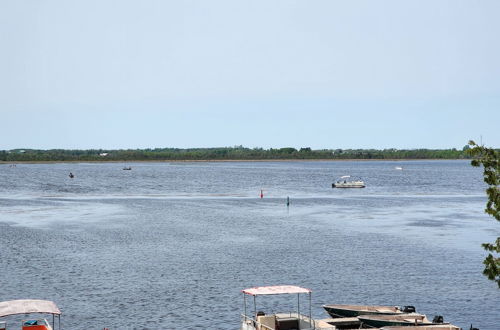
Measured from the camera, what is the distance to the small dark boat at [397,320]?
44.3 meters

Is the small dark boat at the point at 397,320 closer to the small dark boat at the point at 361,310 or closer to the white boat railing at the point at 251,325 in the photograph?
the small dark boat at the point at 361,310

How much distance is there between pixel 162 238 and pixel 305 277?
35636mm

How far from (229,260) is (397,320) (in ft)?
109

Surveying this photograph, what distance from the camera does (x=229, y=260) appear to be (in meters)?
76.0

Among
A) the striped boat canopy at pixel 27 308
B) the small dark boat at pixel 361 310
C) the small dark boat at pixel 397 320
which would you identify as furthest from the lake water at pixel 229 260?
the striped boat canopy at pixel 27 308

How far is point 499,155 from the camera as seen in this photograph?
109ft

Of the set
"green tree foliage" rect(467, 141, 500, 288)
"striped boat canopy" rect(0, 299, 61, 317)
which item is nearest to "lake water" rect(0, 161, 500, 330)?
"striped boat canopy" rect(0, 299, 61, 317)

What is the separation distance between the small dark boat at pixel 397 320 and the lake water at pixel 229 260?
630cm

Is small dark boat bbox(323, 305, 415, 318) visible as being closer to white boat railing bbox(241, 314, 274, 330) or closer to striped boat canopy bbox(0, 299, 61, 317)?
white boat railing bbox(241, 314, 274, 330)

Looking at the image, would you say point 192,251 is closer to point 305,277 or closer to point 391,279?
point 305,277

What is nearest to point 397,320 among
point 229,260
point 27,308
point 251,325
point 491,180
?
point 251,325

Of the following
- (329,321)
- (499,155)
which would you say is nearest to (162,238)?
(329,321)

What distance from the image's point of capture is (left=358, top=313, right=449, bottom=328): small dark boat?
145 ft

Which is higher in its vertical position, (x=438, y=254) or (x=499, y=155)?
(x=499, y=155)
